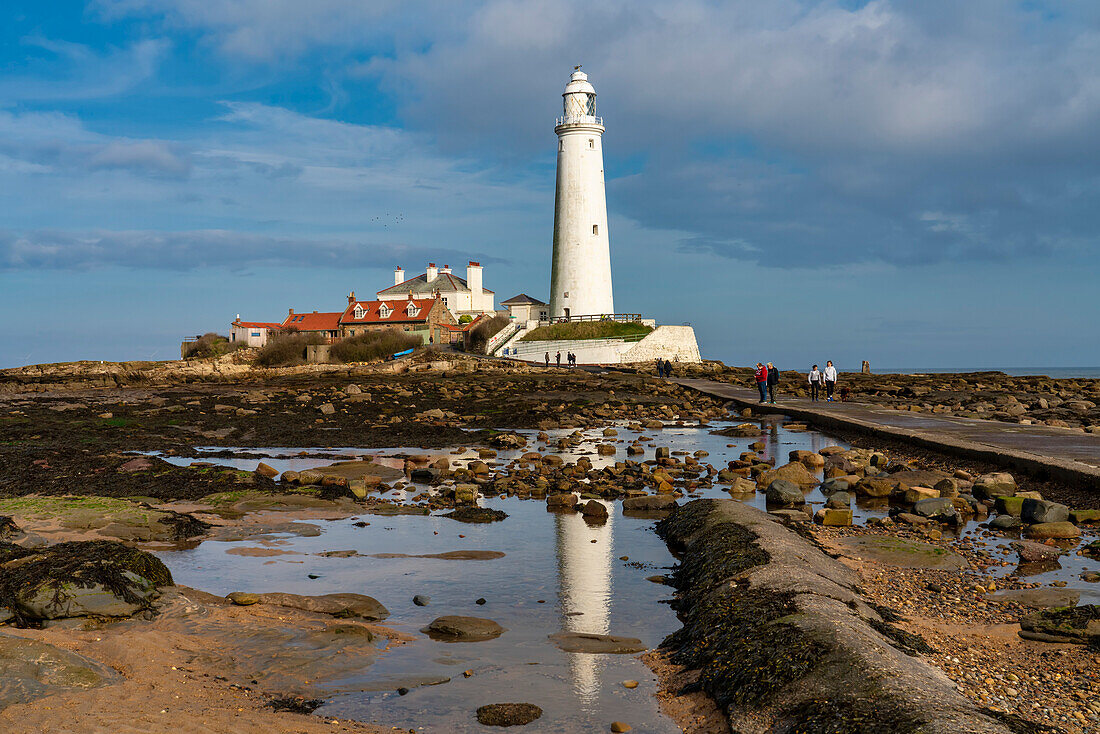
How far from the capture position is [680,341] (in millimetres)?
60125

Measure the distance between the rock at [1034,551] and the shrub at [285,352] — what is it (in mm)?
60023

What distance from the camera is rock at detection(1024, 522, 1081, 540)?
9.93 meters

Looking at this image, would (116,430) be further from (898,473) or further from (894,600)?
(894,600)

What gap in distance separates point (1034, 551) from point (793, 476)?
5329 millimetres

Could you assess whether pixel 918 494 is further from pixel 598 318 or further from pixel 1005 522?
pixel 598 318

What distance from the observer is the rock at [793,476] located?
47.3ft

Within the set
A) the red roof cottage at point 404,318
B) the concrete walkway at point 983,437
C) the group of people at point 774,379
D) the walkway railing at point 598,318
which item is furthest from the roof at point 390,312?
the concrete walkway at point 983,437

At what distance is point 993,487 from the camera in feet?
40.5

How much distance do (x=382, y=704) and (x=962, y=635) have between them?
173 inches

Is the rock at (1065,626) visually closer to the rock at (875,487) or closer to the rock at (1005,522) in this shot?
the rock at (1005,522)

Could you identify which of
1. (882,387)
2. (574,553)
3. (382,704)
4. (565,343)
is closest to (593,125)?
(565,343)

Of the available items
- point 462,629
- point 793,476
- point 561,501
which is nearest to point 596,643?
point 462,629

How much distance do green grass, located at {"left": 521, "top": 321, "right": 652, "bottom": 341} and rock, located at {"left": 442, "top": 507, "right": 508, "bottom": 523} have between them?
148 feet

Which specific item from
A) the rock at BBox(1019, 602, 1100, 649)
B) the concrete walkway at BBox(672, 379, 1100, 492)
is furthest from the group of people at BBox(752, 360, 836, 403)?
the rock at BBox(1019, 602, 1100, 649)
